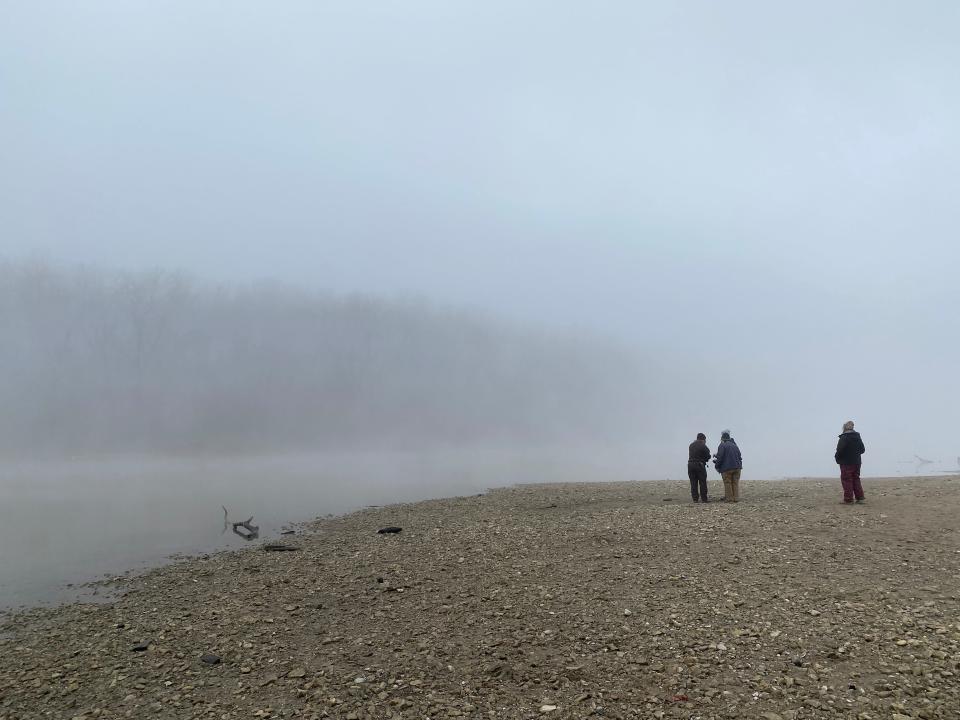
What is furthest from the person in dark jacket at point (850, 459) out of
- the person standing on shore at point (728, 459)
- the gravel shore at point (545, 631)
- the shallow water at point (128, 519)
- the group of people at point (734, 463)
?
the shallow water at point (128, 519)

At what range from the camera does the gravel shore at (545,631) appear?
24.5 feet

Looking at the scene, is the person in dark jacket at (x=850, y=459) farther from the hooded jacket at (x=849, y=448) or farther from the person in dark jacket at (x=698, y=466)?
the person in dark jacket at (x=698, y=466)

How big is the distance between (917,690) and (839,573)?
4984 mm

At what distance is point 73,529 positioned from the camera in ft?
90.8

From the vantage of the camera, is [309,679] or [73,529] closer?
[309,679]

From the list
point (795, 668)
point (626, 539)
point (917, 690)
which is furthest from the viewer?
point (626, 539)

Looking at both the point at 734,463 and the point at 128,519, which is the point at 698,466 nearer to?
the point at 734,463

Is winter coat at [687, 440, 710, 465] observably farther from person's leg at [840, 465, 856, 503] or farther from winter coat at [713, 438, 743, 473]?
person's leg at [840, 465, 856, 503]

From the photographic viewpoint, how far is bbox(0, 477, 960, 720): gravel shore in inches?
294

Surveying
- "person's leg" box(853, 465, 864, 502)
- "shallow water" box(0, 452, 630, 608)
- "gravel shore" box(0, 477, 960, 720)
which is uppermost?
"person's leg" box(853, 465, 864, 502)

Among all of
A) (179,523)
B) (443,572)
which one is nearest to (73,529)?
(179,523)

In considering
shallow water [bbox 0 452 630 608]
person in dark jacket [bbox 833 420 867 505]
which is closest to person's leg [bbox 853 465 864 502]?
person in dark jacket [bbox 833 420 867 505]

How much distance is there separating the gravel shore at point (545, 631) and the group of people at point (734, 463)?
2.06m

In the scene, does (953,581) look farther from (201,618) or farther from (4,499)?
(4,499)
